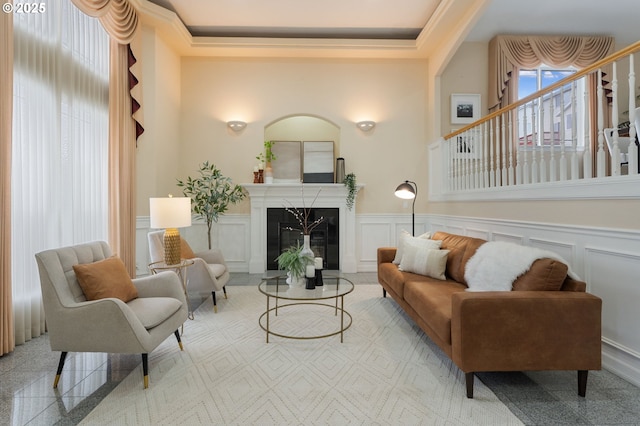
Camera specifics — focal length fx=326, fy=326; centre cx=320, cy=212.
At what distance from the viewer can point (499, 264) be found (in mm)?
2420

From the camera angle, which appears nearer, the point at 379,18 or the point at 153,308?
the point at 153,308

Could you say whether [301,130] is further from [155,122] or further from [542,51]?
[542,51]

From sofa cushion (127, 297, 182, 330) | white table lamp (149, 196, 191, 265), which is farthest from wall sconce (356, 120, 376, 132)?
sofa cushion (127, 297, 182, 330)

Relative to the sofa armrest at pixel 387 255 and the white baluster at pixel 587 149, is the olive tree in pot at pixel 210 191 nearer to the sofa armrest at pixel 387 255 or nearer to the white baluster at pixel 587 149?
the sofa armrest at pixel 387 255

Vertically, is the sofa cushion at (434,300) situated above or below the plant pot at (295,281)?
below

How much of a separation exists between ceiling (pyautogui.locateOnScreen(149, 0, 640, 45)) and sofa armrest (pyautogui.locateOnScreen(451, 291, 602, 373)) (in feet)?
13.0

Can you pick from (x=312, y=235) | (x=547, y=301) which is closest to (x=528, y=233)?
(x=547, y=301)

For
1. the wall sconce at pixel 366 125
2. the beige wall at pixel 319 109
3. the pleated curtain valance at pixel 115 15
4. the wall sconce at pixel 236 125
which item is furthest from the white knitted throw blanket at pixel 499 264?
the pleated curtain valance at pixel 115 15

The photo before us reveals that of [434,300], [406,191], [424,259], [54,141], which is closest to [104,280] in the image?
[54,141]

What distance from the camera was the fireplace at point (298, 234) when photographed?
5469 millimetres

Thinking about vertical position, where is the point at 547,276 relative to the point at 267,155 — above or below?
below

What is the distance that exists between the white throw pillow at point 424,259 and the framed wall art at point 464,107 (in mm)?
2975

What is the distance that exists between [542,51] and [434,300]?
513cm

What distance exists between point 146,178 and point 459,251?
396 centimetres
